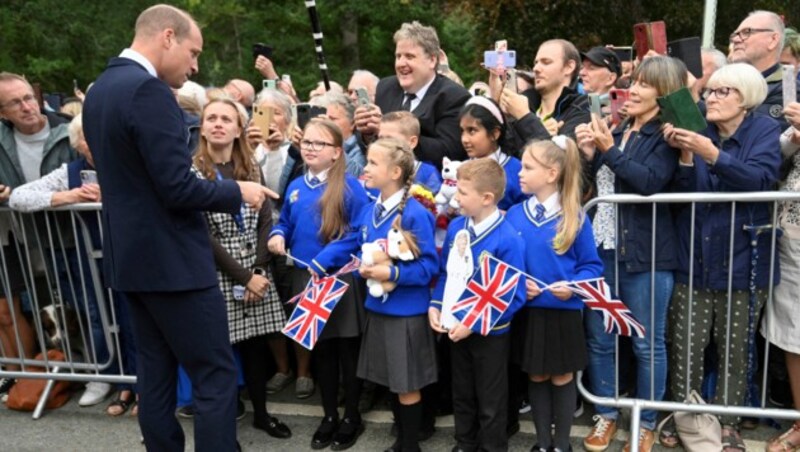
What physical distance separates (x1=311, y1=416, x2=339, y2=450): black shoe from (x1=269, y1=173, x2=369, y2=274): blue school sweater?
36.0 inches

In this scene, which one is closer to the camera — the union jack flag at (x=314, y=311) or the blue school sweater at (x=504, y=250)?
the blue school sweater at (x=504, y=250)

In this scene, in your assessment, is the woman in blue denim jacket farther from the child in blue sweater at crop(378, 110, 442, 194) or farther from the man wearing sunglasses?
the man wearing sunglasses

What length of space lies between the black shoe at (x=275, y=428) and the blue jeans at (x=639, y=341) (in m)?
1.83

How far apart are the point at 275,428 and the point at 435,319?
1327 millimetres

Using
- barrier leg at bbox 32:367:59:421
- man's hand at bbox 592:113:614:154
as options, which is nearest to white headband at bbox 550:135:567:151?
man's hand at bbox 592:113:614:154

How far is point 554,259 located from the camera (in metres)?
3.73

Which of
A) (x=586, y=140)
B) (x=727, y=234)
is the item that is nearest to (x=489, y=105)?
(x=586, y=140)

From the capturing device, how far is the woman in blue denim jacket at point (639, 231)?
3.85 m

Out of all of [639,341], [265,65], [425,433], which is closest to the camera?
[639,341]

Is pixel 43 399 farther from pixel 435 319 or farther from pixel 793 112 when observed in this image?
pixel 793 112

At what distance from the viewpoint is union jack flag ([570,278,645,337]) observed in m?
3.60

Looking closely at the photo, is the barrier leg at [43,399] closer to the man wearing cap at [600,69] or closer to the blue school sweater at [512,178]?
the blue school sweater at [512,178]

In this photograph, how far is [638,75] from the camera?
3932 mm

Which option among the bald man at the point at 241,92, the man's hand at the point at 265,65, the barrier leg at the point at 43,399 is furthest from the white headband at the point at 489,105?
the bald man at the point at 241,92
